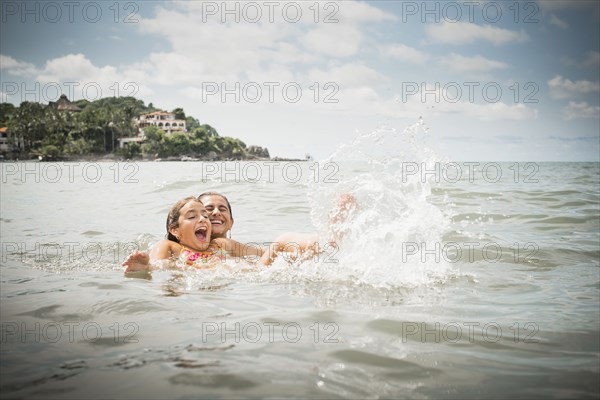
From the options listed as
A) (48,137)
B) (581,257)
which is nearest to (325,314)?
(581,257)

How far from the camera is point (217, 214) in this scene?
602cm

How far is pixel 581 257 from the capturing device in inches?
208

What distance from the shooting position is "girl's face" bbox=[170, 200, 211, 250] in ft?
17.7

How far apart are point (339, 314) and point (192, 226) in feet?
9.25

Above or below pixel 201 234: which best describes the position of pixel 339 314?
below

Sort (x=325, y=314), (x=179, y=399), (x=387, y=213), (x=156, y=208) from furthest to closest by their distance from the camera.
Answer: (x=156, y=208) < (x=387, y=213) < (x=325, y=314) < (x=179, y=399)

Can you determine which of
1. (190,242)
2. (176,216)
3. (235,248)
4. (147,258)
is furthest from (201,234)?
(147,258)

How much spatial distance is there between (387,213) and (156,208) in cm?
764

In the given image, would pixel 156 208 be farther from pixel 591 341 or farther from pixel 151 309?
pixel 591 341

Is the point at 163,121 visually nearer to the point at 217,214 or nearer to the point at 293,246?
the point at 217,214

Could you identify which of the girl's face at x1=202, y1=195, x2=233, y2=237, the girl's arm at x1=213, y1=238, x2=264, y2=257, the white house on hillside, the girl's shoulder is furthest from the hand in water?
the white house on hillside

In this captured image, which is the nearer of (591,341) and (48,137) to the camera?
(591,341)

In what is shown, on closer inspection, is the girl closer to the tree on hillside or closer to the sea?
the sea

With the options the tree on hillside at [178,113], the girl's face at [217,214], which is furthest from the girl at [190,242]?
the tree on hillside at [178,113]
